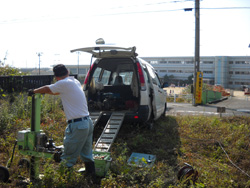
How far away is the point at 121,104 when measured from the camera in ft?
23.4

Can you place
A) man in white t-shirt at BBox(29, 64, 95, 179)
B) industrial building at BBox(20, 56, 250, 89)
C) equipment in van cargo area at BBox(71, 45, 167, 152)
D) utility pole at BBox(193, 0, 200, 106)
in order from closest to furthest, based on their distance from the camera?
man in white t-shirt at BBox(29, 64, 95, 179) < equipment in van cargo area at BBox(71, 45, 167, 152) < utility pole at BBox(193, 0, 200, 106) < industrial building at BBox(20, 56, 250, 89)

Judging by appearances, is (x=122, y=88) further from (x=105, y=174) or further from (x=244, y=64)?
(x=244, y=64)

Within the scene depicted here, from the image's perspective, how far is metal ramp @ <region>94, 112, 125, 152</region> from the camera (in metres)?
5.12

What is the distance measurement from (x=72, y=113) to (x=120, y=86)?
3.75m

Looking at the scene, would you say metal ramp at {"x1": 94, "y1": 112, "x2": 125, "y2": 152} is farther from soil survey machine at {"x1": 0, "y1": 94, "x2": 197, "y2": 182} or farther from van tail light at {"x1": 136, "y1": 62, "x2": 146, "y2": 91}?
van tail light at {"x1": 136, "y1": 62, "x2": 146, "y2": 91}

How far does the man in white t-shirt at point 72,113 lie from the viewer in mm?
3738

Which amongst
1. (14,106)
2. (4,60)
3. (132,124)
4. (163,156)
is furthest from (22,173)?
(4,60)

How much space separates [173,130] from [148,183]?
3.29 meters

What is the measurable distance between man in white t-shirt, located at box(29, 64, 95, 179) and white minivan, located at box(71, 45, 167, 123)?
2.42 meters

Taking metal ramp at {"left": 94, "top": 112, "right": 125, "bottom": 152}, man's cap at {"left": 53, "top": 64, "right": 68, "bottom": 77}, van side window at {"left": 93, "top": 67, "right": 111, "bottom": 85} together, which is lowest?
metal ramp at {"left": 94, "top": 112, "right": 125, "bottom": 152}

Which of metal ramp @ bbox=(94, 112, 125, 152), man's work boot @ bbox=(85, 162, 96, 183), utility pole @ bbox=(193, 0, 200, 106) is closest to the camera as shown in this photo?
man's work boot @ bbox=(85, 162, 96, 183)

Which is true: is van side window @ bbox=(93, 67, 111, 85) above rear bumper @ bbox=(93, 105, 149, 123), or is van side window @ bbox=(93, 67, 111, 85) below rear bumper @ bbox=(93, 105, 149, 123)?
above

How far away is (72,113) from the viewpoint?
12.5 ft

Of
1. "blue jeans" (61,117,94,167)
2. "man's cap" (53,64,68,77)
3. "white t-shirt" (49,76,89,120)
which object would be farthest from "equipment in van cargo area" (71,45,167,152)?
"man's cap" (53,64,68,77)
